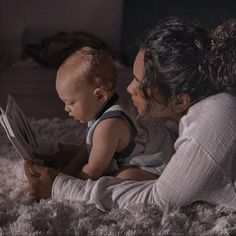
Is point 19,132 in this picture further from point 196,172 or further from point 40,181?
point 196,172

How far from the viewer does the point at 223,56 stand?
1.11m

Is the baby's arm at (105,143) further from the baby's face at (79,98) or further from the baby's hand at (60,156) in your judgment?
the baby's hand at (60,156)

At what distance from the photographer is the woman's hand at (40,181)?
122 cm

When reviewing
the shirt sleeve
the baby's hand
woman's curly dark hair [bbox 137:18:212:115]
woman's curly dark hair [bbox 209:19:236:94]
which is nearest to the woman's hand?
the shirt sleeve

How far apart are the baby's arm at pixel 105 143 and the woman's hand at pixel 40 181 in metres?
0.09

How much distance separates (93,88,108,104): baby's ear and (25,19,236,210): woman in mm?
115

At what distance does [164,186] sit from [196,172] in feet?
0.25

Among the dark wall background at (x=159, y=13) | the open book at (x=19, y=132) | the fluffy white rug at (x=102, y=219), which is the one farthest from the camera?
the dark wall background at (x=159, y=13)

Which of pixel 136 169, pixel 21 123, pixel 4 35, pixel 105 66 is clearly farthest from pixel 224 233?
pixel 4 35

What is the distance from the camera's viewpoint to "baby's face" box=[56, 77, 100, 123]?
4.15ft

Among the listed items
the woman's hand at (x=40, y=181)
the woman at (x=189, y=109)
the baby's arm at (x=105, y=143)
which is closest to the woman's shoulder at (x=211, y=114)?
the woman at (x=189, y=109)

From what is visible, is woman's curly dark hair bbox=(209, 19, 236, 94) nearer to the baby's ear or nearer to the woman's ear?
the woman's ear

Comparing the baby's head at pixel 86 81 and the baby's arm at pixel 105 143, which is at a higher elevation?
the baby's head at pixel 86 81

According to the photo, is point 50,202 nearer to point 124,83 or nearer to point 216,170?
point 216,170
